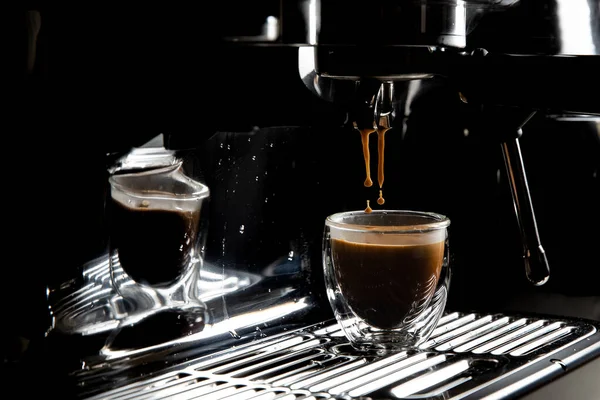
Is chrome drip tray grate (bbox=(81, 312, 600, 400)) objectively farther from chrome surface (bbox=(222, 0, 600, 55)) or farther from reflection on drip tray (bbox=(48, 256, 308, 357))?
chrome surface (bbox=(222, 0, 600, 55))

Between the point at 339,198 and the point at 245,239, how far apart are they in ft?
0.45

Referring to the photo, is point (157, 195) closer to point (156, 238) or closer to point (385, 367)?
point (156, 238)

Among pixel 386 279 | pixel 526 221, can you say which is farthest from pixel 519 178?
pixel 386 279

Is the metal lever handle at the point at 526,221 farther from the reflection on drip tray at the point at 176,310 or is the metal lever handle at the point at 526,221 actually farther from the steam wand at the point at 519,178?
the reflection on drip tray at the point at 176,310

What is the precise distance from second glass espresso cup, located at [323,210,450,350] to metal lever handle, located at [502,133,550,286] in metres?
0.07

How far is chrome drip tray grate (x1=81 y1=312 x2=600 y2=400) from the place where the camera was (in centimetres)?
64

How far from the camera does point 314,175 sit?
880 millimetres

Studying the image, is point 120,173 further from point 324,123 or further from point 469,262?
point 469,262

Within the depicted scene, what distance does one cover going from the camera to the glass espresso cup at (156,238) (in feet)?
2.28

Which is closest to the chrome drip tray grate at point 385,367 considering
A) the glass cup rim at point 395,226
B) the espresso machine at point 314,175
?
the espresso machine at point 314,175

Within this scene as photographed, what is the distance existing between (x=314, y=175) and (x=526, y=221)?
0.74 feet

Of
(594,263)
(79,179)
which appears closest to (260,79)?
(79,179)

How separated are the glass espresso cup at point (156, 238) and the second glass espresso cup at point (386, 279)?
12cm

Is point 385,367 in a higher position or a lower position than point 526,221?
lower
